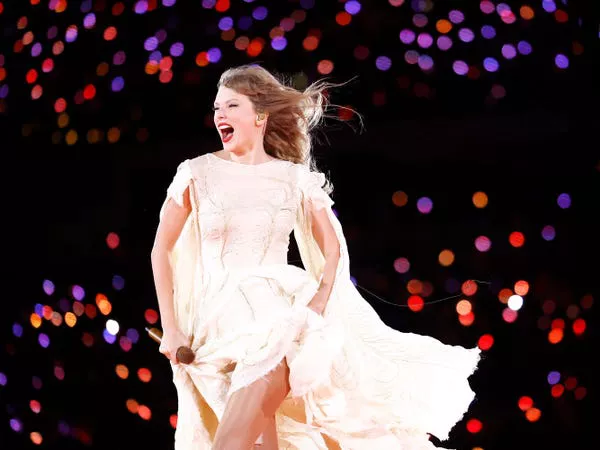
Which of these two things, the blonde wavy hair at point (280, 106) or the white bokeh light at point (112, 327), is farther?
the white bokeh light at point (112, 327)

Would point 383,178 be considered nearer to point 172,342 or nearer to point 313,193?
point 313,193

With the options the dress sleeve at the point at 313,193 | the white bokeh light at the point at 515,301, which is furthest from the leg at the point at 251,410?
the white bokeh light at the point at 515,301

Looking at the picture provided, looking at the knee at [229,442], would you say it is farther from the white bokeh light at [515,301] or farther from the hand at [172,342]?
the white bokeh light at [515,301]

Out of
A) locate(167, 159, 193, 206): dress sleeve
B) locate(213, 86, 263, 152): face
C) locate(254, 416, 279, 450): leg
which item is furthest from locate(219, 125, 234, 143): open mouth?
locate(254, 416, 279, 450): leg

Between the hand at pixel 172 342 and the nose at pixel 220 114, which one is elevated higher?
the nose at pixel 220 114

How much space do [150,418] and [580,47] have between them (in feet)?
6.34

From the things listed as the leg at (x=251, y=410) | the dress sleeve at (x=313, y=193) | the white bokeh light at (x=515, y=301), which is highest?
the dress sleeve at (x=313, y=193)

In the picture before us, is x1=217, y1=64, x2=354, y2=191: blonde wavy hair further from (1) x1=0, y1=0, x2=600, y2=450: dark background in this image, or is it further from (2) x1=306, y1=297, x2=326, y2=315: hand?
(1) x1=0, y1=0, x2=600, y2=450: dark background

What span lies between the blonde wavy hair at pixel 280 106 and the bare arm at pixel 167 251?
318mm

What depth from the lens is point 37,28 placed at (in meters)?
3.36

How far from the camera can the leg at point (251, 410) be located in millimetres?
2072

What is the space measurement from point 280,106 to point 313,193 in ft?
0.86

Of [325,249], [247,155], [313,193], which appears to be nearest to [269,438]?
[325,249]

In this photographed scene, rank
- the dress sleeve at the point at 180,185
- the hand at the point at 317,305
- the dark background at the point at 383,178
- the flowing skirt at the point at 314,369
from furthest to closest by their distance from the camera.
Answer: the dark background at the point at 383,178
the dress sleeve at the point at 180,185
the hand at the point at 317,305
the flowing skirt at the point at 314,369
